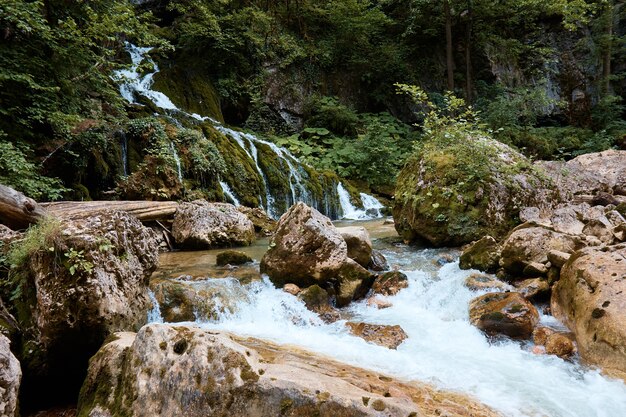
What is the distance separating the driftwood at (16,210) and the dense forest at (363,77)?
16.5 ft

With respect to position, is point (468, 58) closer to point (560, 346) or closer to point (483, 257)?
point (483, 257)

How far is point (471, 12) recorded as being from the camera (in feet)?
61.8

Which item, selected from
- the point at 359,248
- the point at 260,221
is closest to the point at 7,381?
the point at 359,248

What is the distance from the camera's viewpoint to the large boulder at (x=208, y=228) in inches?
316

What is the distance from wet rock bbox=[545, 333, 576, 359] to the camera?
3561 mm

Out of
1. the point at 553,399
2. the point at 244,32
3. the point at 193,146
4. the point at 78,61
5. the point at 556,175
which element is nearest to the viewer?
the point at 553,399

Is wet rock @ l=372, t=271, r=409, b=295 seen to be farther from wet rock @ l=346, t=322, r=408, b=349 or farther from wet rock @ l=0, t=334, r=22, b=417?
wet rock @ l=0, t=334, r=22, b=417

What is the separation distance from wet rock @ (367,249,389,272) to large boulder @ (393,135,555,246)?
160 cm

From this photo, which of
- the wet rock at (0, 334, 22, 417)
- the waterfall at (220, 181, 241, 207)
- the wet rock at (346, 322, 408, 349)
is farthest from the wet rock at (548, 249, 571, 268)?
the waterfall at (220, 181, 241, 207)

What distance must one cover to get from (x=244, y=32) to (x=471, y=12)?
38.1ft

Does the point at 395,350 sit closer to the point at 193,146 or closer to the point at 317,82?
the point at 193,146

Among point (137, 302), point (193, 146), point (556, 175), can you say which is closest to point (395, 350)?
point (137, 302)

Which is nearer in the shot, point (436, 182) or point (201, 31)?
point (436, 182)

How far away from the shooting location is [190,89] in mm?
17000
